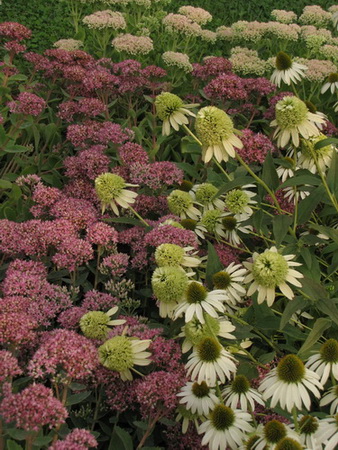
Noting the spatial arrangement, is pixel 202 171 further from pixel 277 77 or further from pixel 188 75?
pixel 188 75

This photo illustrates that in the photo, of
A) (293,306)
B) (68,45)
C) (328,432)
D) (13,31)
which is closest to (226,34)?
(68,45)

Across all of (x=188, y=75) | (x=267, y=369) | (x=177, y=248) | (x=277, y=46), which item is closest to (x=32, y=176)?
(x=177, y=248)

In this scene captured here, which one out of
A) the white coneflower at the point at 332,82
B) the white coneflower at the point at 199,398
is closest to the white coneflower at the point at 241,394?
the white coneflower at the point at 199,398

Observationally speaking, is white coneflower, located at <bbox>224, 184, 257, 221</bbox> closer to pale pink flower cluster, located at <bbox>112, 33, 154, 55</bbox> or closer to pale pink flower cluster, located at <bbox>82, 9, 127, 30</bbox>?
pale pink flower cluster, located at <bbox>112, 33, 154, 55</bbox>

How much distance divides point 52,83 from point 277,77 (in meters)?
1.36

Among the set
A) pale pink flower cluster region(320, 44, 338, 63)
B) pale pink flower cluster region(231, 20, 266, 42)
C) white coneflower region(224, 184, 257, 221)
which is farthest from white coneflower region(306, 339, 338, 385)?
pale pink flower cluster region(231, 20, 266, 42)

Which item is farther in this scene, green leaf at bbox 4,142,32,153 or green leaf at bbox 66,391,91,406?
green leaf at bbox 4,142,32,153

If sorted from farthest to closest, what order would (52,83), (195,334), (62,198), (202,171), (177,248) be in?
(52,83) → (202,171) → (62,198) → (177,248) → (195,334)

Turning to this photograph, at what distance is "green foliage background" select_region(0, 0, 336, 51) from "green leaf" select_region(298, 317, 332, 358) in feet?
11.2

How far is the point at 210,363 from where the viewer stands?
1.62 meters

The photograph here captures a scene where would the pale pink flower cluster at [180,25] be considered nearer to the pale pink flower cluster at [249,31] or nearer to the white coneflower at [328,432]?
the pale pink flower cluster at [249,31]

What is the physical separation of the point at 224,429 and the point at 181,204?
3.46 feet

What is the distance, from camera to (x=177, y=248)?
1907 millimetres

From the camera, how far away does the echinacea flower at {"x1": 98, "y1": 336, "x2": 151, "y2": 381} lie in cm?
166
